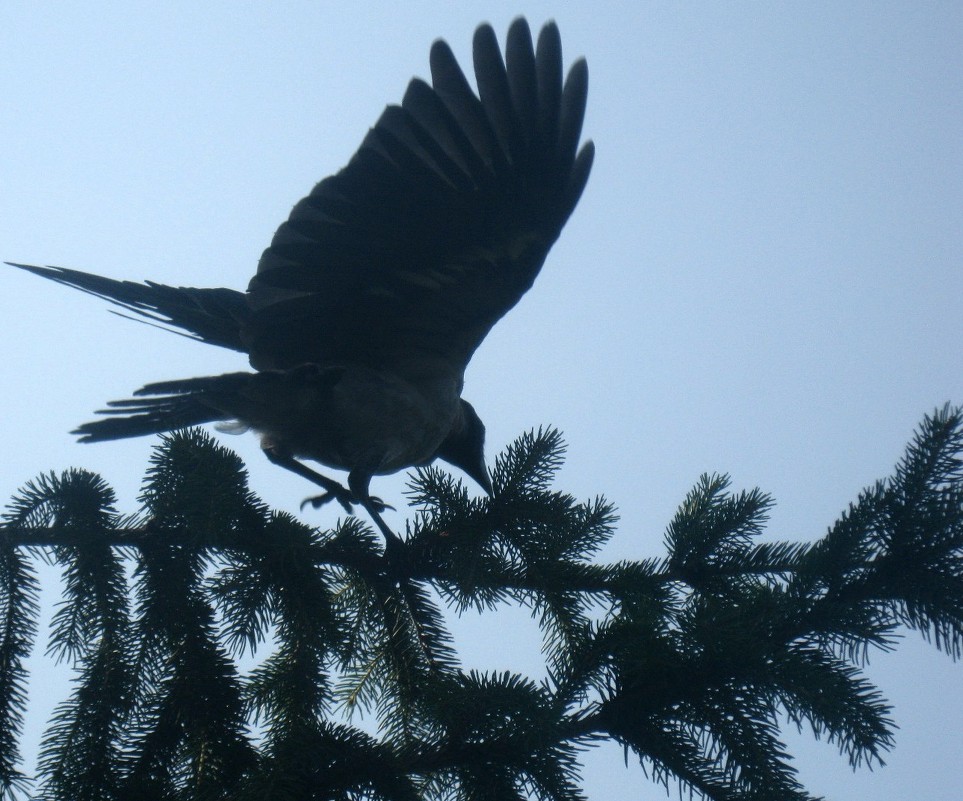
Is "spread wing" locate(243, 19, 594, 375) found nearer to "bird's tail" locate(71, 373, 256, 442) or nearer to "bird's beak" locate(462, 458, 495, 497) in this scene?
"bird's tail" locate(71, 373, 256, 442)

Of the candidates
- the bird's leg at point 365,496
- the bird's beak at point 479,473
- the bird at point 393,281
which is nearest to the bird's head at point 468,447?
the bird's beak at point 479,473

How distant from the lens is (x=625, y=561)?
292 centimetres

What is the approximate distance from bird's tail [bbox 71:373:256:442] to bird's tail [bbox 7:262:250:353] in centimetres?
29

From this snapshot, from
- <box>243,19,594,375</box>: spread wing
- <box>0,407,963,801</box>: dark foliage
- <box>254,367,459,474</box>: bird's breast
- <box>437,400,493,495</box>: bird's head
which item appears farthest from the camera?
<box>437,400,493,495</box>: bird's head

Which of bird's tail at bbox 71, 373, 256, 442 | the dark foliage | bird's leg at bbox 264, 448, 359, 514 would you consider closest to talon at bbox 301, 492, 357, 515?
bird's leg at bbox 264, 448, 359, 514

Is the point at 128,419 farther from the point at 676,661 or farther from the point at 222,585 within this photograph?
the point at 676,661

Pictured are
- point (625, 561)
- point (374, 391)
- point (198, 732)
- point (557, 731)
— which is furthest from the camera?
point (374, 391)

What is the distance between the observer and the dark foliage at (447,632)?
2.12m

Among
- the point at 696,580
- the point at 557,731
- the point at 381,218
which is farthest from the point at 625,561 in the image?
the point at 381,218

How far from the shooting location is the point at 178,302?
4.31 m

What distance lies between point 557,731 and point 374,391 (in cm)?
239

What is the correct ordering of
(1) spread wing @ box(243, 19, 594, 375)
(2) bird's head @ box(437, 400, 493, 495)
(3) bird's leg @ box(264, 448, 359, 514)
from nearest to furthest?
(1) spread wing @ box(243, 19, 594, 375) → (3) bird's leg @ box(264, 448, 359, 514) → (2) bird's head @ box(437, 400, 493, 495)

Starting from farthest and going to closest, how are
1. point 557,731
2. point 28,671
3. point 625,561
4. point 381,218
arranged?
point 381,218 → point 625,561 → point 28,671 → point 557,731

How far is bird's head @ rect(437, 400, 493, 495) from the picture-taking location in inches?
198
